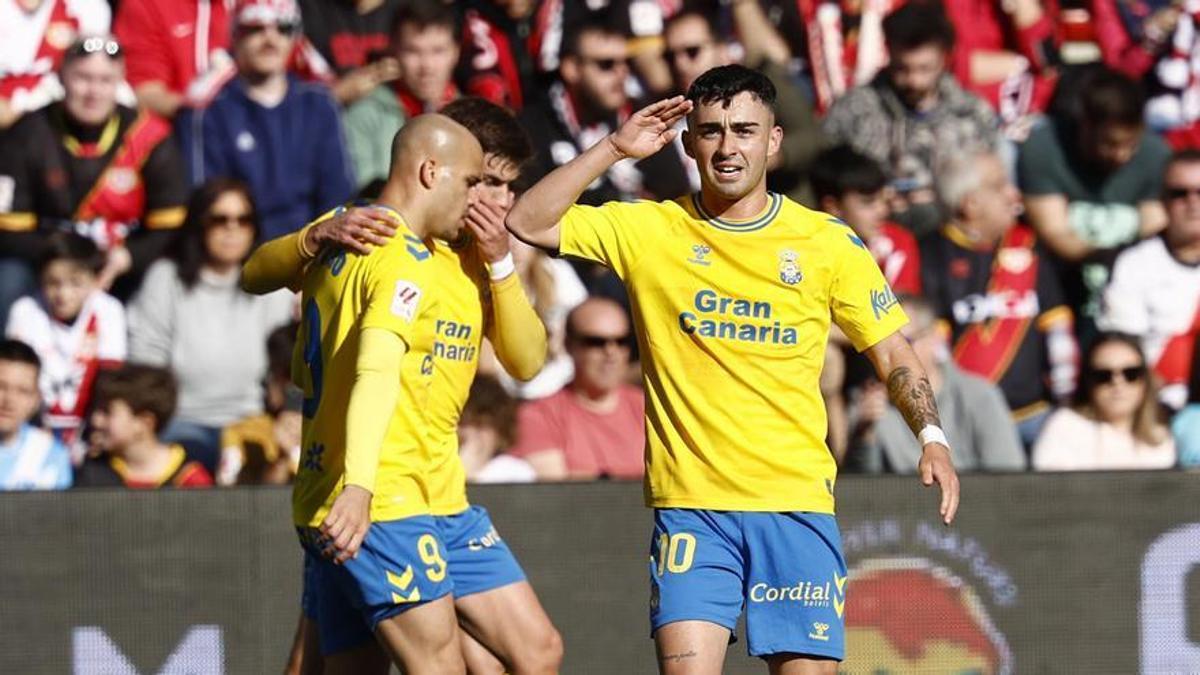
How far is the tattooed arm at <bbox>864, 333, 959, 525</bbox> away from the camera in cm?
676

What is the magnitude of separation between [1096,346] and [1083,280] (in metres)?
0.86

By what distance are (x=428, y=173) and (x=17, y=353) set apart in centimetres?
395

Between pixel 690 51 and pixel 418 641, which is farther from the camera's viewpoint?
pixel 690 51

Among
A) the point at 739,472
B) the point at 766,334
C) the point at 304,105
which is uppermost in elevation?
the point at 304,105

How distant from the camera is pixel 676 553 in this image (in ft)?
22.8

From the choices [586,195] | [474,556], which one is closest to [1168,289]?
[586,195]

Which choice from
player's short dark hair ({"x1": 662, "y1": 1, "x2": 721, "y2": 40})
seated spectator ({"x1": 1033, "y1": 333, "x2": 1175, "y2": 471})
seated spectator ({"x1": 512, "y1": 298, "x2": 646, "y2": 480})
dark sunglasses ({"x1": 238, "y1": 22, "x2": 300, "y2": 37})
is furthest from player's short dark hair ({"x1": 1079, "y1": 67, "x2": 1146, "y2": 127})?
dark sunglasses ({"x1": 238, "y1": 22, "x2": 300, "y2": 37})

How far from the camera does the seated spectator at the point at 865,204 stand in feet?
37.1

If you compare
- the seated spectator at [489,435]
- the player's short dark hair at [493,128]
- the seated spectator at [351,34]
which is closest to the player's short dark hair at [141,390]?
the seated spectator at [489,435]

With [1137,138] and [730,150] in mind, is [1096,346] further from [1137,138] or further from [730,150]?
[730,150]

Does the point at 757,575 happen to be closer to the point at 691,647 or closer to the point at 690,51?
the point at 691,647

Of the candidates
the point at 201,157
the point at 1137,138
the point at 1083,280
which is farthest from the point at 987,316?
the point at 201,157

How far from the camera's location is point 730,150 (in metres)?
6.99

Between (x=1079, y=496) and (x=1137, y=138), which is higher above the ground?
(x=1137, y=138)
